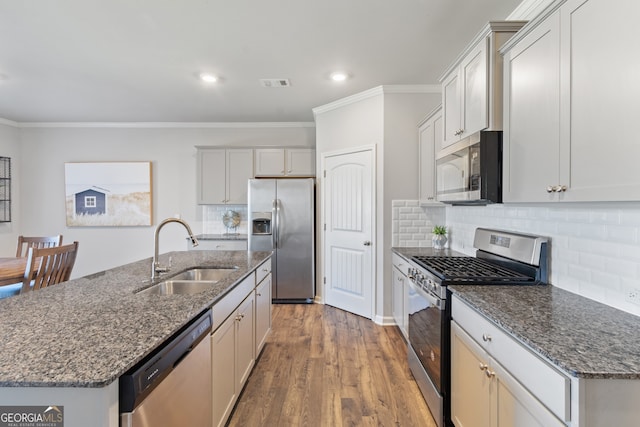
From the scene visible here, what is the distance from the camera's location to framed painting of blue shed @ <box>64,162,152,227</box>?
4867 millimetres

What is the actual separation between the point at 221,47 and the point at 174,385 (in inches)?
99.4

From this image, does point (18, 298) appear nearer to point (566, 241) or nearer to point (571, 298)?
point (571, 298)

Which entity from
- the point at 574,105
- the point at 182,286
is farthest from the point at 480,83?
the point at 182,286

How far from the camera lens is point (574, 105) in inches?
49.1

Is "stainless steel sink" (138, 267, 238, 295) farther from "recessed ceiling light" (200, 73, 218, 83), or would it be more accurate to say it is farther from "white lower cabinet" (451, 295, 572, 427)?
"recessed ceiling light" (200, 73, 218, 83)

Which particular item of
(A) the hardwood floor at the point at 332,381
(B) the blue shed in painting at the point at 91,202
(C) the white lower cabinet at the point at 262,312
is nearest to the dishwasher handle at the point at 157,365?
(A) the hardwood floor at the point at 332,381

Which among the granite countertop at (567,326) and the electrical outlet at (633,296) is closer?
the granite countertop at (567,326)

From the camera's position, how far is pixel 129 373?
0.90m

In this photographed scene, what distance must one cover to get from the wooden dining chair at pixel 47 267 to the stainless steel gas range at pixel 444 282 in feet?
9.52

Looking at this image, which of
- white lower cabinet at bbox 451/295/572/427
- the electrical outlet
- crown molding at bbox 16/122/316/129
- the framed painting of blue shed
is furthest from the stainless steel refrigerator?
the electrical outlet

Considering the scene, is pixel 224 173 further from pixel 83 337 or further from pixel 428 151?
pixel 83 337

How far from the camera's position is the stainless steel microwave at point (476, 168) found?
176 cm

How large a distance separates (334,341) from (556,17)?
283cm

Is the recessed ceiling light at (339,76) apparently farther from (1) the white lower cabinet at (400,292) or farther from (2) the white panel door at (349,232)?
(1) the white lower cabinet at (400,292)
